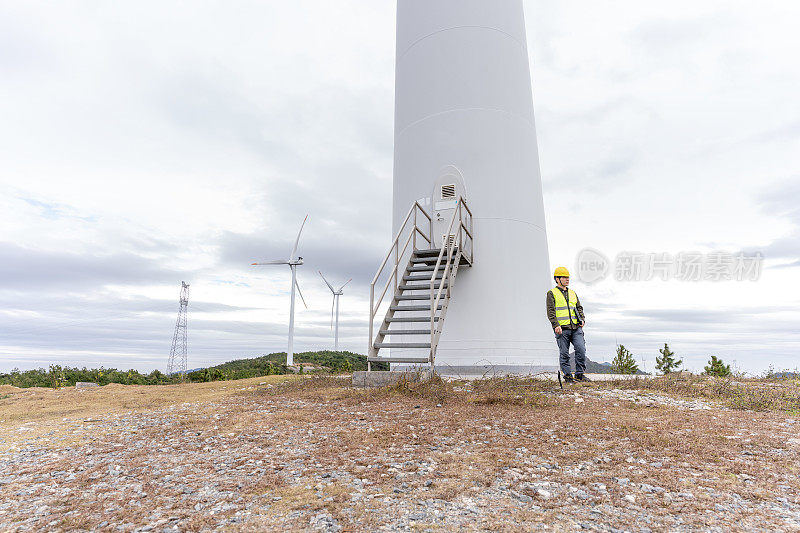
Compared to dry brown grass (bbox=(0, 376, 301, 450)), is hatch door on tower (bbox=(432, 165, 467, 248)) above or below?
above

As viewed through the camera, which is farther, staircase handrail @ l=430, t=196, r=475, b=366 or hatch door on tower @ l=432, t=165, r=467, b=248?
hatch door on tower @ l=432, t=165, r=467, b=248

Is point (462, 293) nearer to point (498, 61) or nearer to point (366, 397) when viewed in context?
point (366, 397)

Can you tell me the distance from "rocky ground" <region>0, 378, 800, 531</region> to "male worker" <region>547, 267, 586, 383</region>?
2444 mm

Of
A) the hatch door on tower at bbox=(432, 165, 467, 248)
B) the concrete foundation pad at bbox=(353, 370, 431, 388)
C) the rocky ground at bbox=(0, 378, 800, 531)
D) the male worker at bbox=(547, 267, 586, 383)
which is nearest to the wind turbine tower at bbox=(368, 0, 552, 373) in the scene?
the hatch door on tower at bbox=(432, 165, 467, 248)

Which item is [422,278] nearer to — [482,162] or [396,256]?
[396,256]

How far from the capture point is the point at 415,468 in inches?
136

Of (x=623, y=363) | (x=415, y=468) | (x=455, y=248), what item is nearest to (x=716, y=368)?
(x=623, y=363)

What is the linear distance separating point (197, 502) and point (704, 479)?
3483 millimetres

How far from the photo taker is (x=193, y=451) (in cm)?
422

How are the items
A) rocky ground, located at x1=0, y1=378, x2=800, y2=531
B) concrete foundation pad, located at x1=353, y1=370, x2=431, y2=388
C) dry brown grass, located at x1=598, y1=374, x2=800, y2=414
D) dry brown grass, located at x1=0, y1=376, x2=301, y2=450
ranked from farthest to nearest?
concrete foundation pad, located at x1=353, y1=370, x2=431, y2=388
dry brown grass, located at x1=598, y1=374, x2=800, y2=414
dry brown grass, located at x1=0, y1=376, x2=301, y2=450
rocky ground, located at x1=0, y1=378, x2=800, y2=531

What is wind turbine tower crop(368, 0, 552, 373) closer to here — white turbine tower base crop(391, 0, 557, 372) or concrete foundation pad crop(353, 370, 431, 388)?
white turbine tower base crop(391, 0, 557, 372)

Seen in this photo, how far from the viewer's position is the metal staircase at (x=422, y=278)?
784 centimetres

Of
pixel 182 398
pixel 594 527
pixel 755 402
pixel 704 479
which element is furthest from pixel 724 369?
pixel 182 398

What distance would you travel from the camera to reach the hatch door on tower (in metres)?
10.4
